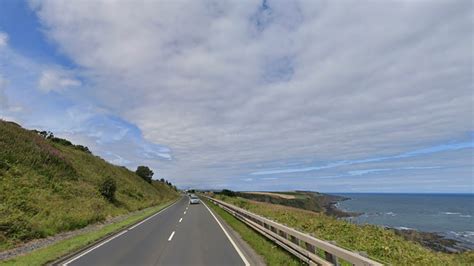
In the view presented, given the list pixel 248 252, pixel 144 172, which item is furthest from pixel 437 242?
pixel 144 172

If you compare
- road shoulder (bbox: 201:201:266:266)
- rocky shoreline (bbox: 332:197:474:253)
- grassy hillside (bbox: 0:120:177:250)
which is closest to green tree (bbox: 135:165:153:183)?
grassy hillside (bbox: 0:120:177:250)

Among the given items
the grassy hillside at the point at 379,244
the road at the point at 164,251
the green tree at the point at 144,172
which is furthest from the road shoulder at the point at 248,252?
the green tree at the point at 144,172

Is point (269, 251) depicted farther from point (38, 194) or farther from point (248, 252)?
point (38, 194)

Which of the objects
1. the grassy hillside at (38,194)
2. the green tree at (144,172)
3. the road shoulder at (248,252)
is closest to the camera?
the road shoulder at (248,252)

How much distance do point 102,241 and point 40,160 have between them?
2222 centimetres

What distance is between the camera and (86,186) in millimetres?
35219

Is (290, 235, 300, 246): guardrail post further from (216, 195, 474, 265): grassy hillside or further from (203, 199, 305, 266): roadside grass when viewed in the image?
(216, 195, 474, 265): grassy hillside

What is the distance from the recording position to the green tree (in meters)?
91.4

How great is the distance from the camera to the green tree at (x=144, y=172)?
300 ft

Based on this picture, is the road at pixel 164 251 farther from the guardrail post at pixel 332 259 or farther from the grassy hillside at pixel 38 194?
the grassy hillside at pixel 38 194

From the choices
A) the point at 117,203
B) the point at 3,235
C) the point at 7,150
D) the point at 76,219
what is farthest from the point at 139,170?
the point at 3,235

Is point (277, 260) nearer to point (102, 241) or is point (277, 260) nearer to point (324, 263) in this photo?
point (324, 263)

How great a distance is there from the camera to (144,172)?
3659 inches

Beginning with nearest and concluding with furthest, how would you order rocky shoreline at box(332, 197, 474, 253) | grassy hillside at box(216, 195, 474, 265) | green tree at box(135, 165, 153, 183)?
1. grassy hillside at box(216, 195, 474, 265)
2. rocky shoreline at box(332, 197, 474, 253)
3. green tree at box(135, 165, 153, 183)
